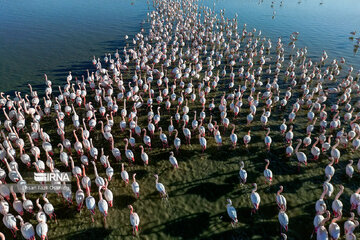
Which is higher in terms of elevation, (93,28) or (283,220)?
(93,28)

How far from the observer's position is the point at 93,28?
1529 inches

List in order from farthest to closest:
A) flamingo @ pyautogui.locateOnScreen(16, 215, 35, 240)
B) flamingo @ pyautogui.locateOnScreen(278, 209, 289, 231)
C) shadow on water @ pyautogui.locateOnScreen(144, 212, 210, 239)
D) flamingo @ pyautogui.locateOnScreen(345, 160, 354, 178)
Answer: flamingo @ pyautogui.locateOnScreen(345, 160, 354, 178)
shadow on water @ pyautogui.locateOnScreen(144, 212, 210, 239)
flamingo @ pyautogui.locateOnScreen(278, 209, 289, 231)
flamingo @ pyautogui.locateOnScreen(16, 215, 35, 240)

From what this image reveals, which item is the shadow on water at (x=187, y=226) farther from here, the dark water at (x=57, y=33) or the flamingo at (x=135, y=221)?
the dark water at (x=57, y=33)

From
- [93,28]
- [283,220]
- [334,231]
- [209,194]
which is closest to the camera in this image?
[334,231]

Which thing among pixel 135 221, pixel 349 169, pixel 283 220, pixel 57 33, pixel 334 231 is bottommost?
pixel 334 231

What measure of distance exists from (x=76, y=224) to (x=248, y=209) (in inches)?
326

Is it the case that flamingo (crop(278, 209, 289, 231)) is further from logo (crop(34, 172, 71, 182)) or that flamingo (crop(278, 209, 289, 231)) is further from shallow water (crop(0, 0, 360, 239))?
logo (crop(34, 172, 71, 182))

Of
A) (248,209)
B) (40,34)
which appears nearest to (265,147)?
(248,209)

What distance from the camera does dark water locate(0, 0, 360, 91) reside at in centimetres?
2723

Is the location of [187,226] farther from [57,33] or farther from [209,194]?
[57,33]

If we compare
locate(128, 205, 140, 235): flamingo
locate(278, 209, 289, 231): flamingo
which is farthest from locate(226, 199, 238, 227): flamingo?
locate(128, 205, 140, 235): flamingo

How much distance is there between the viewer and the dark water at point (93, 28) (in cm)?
2723

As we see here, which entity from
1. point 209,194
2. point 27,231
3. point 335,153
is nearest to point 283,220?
point 209,194

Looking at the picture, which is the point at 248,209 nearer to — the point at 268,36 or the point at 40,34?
the point at 268,36
